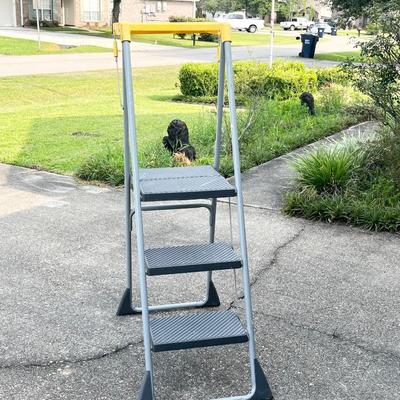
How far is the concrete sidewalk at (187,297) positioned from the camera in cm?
333

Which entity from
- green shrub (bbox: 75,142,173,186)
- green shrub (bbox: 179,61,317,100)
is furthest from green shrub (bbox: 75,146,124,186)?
green shrub (bbox: 179,61,317,100)

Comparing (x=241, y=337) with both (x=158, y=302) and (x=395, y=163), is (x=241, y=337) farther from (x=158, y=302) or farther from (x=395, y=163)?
(x=395, y=163)

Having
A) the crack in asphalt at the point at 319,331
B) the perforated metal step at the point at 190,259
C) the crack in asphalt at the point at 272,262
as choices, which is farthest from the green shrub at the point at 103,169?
the perforated metal step at the point at 190,259

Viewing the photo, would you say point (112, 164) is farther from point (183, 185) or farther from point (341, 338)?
point (341, 338)

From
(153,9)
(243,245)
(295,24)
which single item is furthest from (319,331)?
(295,24)

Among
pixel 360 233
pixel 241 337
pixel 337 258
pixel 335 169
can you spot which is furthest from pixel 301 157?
pixel 241 337

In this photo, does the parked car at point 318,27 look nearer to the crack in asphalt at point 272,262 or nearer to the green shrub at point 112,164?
the green shrub at point 112,164

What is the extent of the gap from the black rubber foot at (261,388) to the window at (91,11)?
46.7m

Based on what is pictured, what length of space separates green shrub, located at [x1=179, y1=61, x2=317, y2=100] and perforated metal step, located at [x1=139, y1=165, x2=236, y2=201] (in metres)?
9.16

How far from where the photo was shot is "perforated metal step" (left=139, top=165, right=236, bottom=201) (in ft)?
10.4

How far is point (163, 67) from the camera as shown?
74.3 feet

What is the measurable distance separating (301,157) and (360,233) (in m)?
1.65

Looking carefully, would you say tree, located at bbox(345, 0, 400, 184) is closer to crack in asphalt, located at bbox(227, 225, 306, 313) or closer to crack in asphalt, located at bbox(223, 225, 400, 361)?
crack in asphalt, located at bbox(227, 225, 306, 313)


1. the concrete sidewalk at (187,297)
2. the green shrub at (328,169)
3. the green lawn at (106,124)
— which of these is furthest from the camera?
the green lawn at (106,124)
